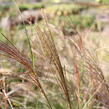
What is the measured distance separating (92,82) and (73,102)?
20cm

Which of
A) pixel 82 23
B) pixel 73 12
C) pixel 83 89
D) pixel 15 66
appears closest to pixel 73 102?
pixel 83 89

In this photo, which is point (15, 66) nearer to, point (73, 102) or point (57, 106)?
point (57, 106)

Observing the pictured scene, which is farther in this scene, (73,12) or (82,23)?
(73,12)


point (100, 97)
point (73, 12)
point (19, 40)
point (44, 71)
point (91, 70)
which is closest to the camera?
point (91, 70)

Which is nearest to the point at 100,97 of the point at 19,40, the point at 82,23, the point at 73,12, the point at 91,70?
the point at 91,70

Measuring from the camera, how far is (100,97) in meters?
1.63

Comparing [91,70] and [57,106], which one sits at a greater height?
[91,70]

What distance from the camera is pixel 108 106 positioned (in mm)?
1518

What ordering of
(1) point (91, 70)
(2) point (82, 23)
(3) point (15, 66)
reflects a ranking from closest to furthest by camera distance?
(1) point (91, 70)
(3) point (15, 66)
(2) point (82, 23)

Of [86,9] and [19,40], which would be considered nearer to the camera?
[19,40]

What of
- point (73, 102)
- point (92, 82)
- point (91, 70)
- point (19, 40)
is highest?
point (91, 70)

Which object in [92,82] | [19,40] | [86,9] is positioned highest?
[92,82]

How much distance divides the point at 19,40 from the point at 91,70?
82.8 inches

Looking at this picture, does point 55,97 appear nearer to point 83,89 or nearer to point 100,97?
point 83,89
